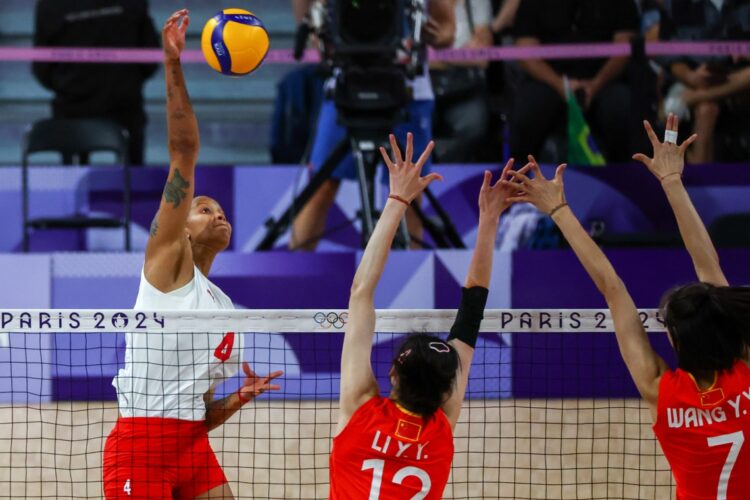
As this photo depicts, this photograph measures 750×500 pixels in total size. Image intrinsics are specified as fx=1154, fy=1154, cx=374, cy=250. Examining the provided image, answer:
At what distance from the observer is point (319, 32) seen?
865 centimetres

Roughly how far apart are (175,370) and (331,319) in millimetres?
737

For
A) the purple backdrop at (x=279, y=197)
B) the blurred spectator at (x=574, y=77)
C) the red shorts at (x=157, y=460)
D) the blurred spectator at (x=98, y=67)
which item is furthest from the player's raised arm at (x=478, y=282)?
the blurred spectator at (x=98, y=67)

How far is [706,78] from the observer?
10.6 metres

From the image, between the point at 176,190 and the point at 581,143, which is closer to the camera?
the point at 176,190

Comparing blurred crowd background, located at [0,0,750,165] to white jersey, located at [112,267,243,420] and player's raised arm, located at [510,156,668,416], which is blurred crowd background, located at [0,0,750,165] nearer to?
white jersey, located at [112,267,243,420]

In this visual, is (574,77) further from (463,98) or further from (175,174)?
(175,174)

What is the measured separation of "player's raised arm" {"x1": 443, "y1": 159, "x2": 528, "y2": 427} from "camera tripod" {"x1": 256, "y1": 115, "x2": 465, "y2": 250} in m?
3.73

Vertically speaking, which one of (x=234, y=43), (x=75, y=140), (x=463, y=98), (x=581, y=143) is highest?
(x=463, y=98)

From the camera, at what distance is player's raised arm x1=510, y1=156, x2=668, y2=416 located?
4242mm

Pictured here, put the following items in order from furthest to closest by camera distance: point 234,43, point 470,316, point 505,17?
1. point 505,17
2. point 234,43
3. point 470,316

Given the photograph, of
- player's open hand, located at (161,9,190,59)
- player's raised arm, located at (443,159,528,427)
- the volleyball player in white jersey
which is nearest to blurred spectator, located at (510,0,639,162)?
the volleyball player in white jersey

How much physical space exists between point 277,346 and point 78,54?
3.66m

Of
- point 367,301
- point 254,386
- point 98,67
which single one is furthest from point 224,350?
point 98,67

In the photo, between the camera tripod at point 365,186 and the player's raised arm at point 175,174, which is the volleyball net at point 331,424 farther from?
the player's raised arm at point 175,174
